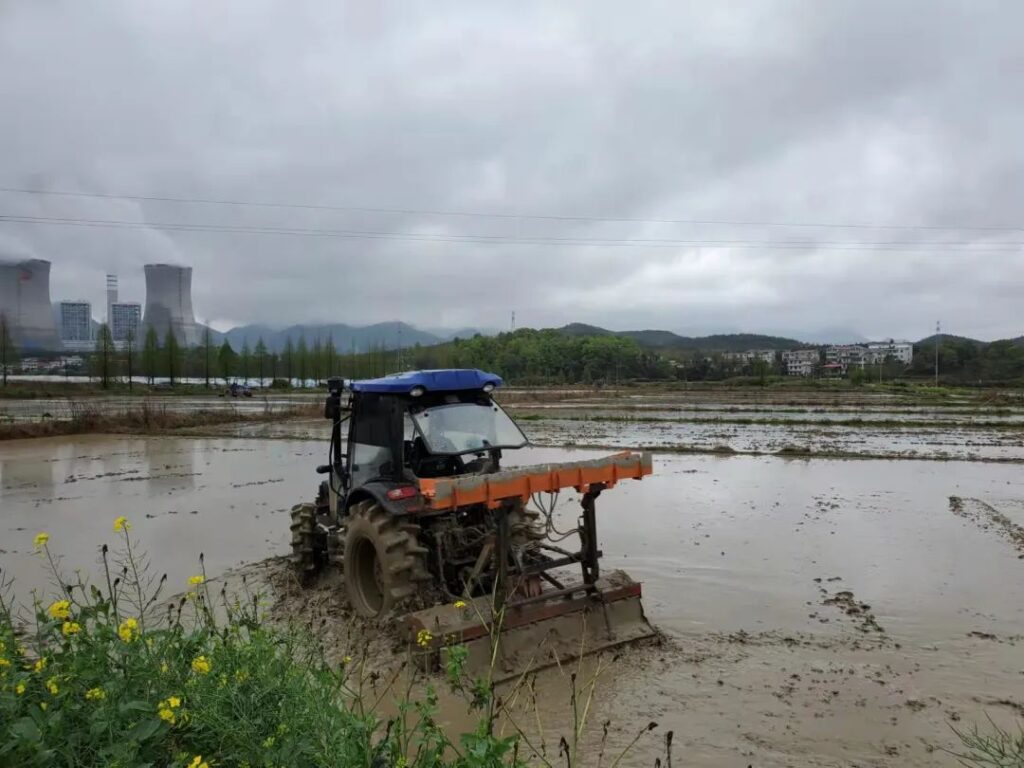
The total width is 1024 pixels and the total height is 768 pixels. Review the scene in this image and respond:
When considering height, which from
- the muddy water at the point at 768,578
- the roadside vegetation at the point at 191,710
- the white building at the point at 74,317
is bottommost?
the muddy water at the point at 768,578

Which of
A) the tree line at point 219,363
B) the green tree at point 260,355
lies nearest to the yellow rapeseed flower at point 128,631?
the tree line at point 219,363

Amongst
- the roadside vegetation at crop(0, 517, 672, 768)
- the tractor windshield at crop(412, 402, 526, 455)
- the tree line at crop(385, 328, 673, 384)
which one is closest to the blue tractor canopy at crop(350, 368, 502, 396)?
the tractor windshield at crop(412, 402, 526, 455)

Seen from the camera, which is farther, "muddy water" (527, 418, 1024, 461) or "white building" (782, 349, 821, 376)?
"white building" (782, 349, 821, 376)

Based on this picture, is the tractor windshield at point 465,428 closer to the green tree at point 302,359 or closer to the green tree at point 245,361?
the green tree at point 302,359

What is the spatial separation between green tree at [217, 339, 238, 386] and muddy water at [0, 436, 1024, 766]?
6003 cm

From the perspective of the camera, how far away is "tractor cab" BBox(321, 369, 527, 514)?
18.7 feet

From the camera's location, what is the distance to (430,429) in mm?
5695

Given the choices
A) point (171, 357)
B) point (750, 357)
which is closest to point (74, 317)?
point (171, 357)

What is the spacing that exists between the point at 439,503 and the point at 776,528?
255 inches

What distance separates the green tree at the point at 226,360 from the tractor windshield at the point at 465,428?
7093 cm

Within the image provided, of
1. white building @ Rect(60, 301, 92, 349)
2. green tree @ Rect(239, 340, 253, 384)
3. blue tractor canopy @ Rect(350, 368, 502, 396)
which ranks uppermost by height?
white building @ Rect(60, 301, 92, 349)

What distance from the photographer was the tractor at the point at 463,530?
474 cm

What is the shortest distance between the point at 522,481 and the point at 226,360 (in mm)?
74830

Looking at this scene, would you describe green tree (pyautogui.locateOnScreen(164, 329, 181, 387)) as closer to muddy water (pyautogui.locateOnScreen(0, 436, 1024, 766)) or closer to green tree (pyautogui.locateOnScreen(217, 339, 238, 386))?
green tree (pyautogui.locateOnScreen(217, 339, 238, 386))
